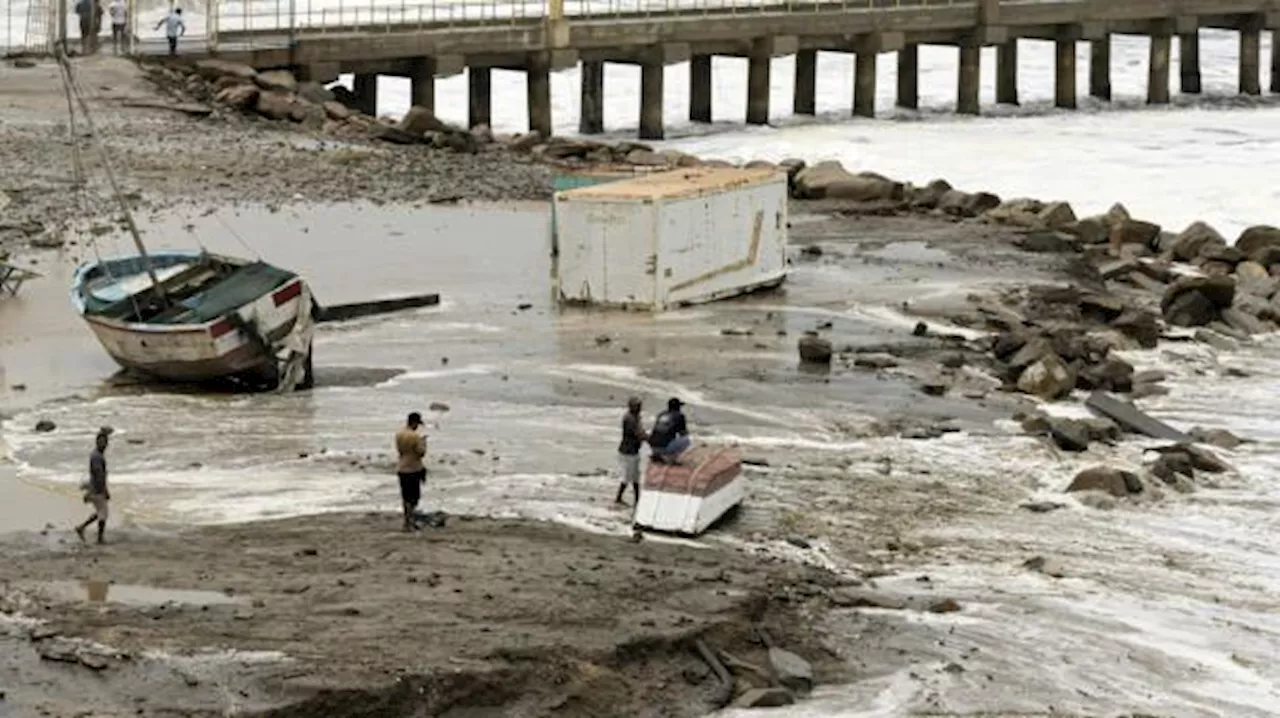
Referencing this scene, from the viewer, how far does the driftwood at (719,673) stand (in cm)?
1472

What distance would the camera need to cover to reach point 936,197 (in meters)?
39.1

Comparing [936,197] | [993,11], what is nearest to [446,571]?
[936,197]

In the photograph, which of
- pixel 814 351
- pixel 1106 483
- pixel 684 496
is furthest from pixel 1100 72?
pixel 684 496

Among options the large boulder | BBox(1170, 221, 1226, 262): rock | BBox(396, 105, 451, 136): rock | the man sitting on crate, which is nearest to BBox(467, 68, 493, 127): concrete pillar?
BBox(396, 105, 451, 136): rock

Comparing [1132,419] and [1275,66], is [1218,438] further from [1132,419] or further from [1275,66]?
[1275,66]

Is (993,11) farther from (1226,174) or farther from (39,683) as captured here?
(39,683)

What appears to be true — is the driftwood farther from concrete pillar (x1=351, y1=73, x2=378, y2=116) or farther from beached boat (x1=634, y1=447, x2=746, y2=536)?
concrete pillar (x1=351, y1=73, x2=378, y2=116)

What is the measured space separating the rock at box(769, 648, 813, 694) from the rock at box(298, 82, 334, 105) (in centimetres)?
3085

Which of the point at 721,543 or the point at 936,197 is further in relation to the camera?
the point at 936,197

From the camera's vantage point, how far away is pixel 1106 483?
20.6 meters

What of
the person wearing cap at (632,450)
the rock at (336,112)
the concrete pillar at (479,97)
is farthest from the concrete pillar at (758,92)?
the person wearing cap at (632,450)

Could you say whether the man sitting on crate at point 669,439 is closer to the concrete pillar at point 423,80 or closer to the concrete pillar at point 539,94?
the concrete pillar at point 423,80

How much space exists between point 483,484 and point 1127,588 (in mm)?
5439

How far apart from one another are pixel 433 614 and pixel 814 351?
35.9 feet
